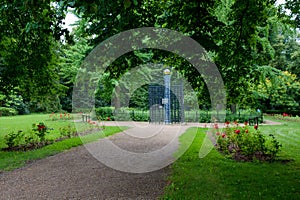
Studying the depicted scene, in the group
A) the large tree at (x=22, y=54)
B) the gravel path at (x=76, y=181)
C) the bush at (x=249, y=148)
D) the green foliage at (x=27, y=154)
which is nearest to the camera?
the gravel path at (x=76, y=181)

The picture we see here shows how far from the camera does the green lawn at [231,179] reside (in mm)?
4301

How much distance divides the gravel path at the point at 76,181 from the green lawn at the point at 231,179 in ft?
1.22

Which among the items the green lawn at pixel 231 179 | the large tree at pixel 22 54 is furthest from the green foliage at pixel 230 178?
the large tree at pixel 22 54

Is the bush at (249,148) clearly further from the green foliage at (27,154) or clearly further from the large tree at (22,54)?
the large tree at (22,54)

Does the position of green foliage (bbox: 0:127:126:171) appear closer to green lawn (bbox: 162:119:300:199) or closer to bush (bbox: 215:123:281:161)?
green lawn (bbox: 162:119:300:199)

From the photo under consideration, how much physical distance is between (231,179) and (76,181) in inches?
114

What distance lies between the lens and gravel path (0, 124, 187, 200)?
4438 millimetres

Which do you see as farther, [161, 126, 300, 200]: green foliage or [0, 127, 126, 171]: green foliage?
[0, 127, 126, 171]: green foliage

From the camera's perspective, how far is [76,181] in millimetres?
5188

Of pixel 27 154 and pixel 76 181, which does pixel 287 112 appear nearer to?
pixel 27 154

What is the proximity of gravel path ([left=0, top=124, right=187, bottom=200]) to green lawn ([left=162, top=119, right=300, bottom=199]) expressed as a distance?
1.22ft

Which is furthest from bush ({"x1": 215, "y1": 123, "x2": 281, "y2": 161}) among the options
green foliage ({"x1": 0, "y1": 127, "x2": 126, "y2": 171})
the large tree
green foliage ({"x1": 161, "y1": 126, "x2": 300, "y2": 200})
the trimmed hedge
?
the trimmed hedge

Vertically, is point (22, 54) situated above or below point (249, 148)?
above

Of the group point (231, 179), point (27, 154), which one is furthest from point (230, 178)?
point (27, 154)
